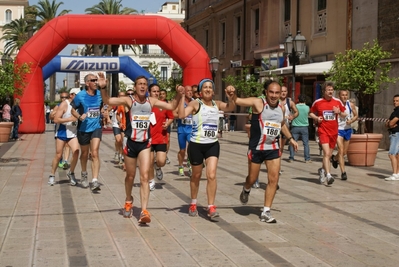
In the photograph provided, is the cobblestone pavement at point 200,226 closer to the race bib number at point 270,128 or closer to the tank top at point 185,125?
the tank top at point 185,125

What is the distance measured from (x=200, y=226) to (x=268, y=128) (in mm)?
1487

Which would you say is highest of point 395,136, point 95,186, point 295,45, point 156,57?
point 156,57

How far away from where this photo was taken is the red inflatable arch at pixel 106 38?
27.5 m

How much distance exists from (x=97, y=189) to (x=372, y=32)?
1435cm

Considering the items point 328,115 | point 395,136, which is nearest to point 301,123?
point 395,136

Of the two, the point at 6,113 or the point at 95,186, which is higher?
the point at 6,113

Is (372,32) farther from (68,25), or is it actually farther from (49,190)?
(49,190)

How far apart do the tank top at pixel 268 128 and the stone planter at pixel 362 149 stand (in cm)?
756

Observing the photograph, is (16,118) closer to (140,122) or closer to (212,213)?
(140,122)

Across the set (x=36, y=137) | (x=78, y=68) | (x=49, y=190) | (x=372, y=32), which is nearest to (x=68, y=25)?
(x=36, y=137)

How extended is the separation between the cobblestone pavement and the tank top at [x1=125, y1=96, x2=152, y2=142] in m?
0.99

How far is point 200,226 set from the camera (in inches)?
319

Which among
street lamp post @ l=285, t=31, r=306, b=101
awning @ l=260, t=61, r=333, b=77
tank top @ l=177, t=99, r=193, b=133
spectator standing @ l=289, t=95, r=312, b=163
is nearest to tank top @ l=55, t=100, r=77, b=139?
tank top @ l=177, t=99, r=193, b=133

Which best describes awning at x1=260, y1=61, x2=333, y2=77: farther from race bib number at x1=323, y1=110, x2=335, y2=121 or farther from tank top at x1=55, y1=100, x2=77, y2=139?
tank top at x1=55, y1=100, x2=77, y2=139
